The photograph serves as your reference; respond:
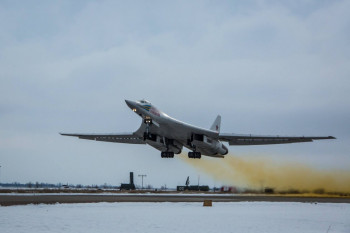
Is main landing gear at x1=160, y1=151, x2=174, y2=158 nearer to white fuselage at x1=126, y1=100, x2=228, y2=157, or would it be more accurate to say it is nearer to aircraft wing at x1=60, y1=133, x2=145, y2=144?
white fuselage at x1=126, y1=100, x2=228, y2=157

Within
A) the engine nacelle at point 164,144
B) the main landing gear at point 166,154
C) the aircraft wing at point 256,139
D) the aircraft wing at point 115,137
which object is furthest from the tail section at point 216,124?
the aircraft wing at point 115,137

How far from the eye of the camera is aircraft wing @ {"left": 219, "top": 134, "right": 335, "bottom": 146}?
167 feet

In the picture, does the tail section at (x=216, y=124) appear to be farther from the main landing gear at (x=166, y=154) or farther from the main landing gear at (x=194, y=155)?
the main landing gear at (x=166, y=154)

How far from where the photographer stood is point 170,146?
53594 mm

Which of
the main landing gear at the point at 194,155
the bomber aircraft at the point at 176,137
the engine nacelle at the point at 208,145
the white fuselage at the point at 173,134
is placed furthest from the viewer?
the main landing gear at the point at 194,155

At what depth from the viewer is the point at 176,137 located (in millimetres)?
51844

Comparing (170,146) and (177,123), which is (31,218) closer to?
(177,123)

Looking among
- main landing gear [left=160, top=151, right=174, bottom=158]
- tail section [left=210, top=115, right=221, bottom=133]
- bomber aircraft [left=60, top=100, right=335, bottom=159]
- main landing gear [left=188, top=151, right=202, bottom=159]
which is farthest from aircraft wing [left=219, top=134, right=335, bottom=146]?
main landing gear [left=160, top=151, right=174, bottom=158]

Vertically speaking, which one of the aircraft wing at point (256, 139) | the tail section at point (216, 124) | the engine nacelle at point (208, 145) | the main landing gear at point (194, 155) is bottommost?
the main landing gear at point (194, 155)

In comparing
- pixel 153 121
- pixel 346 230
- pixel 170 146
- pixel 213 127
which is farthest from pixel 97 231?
pixel 213 127

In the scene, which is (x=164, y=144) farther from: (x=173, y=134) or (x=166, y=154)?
(x=173, y=134)

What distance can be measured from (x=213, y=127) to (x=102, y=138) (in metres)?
15.4

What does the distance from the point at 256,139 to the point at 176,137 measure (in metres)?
10.6

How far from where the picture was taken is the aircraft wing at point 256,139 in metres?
51.0
